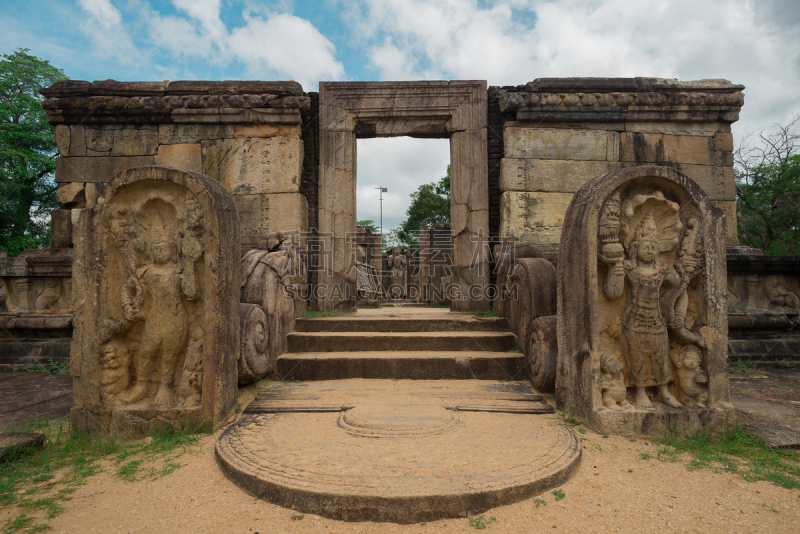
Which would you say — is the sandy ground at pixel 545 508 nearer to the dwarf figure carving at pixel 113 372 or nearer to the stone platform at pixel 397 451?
the stone platform at pixel 397 451

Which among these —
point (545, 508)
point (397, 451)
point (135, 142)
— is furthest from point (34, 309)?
point (545, 508)

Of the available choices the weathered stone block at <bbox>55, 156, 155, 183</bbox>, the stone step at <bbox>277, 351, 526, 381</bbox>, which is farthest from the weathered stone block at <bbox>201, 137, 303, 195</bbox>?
the stone step at <bbox>277, 351, 526, 381</bbox>

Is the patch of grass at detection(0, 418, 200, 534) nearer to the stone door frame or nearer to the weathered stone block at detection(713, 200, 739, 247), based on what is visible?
the stone door frame

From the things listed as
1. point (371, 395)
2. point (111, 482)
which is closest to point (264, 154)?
point (371, 395)

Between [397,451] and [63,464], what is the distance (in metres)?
1.98

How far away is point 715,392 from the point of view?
9.21 ft

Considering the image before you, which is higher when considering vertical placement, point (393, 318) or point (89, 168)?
point (89, 168)

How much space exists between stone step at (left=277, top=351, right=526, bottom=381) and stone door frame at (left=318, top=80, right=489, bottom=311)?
79.8 inches

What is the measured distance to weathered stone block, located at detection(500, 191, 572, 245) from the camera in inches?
228

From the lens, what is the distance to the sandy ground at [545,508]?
1778 millimetres

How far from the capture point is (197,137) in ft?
19.6

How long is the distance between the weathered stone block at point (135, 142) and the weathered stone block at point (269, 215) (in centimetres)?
148

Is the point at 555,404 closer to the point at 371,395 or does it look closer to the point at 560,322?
the point at 560,322

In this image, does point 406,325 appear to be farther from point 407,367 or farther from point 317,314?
point 317,314
